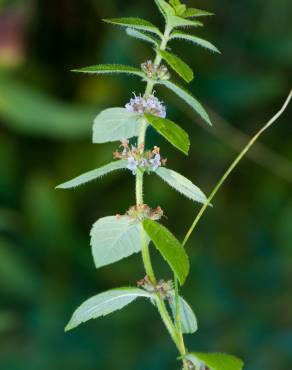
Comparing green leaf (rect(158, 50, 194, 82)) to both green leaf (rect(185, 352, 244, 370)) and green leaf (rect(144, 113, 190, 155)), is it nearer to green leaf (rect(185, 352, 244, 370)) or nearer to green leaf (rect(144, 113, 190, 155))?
green leaf (rect(144, 113, 190, 155))

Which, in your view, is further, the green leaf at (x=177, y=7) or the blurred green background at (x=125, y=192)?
the blurred green background at (x=125, y=192)

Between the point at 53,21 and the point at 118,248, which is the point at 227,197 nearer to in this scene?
the point at 53,21

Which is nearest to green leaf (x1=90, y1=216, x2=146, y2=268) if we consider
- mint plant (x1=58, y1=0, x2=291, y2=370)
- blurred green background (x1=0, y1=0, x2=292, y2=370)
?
mint plant (x1=58, y1=0, x2=291, y2=370)

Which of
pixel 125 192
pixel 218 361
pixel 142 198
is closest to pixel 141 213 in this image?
pixel 142 198

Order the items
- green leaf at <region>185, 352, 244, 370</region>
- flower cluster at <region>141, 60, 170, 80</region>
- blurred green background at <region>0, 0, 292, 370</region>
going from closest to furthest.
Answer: green leaf at <region>185, 352, 244, 370</region> → flower cluster at <region>141, 60, 170, 80</region> → blurred green background at <region>0, 0, 292, 370</region>

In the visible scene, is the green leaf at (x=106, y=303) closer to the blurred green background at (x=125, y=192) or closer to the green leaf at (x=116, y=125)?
the green leaf at (x=116, y=125)

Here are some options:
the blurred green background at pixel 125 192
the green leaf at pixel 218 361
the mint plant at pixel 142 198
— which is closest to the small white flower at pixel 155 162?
the mint plant at pixel 142 198

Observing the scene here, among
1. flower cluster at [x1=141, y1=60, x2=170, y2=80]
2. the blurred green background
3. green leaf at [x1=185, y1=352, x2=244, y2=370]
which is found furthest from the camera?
the blurred green background

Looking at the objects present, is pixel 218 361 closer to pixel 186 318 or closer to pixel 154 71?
pixel 186 318
